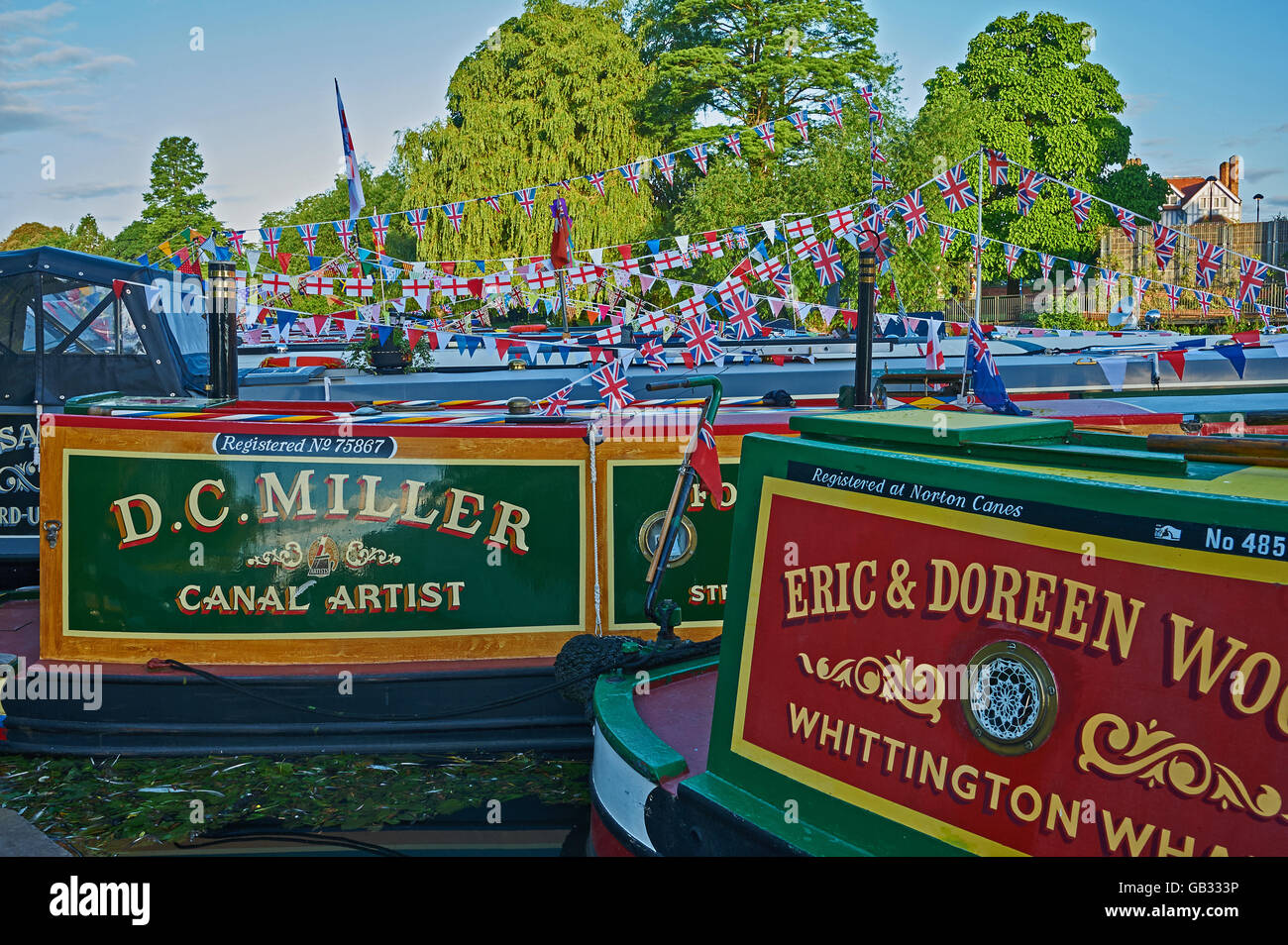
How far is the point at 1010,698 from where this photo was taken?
Answer: 2.76 m

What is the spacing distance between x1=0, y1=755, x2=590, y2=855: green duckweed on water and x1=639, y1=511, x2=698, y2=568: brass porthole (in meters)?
1.19

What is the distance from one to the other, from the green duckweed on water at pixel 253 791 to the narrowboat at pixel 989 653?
169cm

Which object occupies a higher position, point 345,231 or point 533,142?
point 533,142

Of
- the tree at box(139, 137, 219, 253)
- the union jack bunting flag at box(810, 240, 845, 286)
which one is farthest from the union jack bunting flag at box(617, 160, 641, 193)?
the tree at box(139, 137, 219, 253)

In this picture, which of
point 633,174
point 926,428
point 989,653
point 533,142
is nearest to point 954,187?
point 633,174

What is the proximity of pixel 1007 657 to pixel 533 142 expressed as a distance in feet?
101

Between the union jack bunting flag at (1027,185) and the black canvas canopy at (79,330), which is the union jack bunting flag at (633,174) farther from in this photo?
the black canvas canopy at (79,330)

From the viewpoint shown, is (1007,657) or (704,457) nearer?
(1007,657)

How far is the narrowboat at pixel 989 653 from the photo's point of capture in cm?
236

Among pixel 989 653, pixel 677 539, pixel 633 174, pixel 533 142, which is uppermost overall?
pixel 533 142

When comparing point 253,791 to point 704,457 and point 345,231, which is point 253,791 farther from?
point 345,231

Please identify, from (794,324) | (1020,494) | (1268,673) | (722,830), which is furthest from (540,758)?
(794,324)

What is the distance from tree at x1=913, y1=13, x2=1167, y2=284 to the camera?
3862 cm
